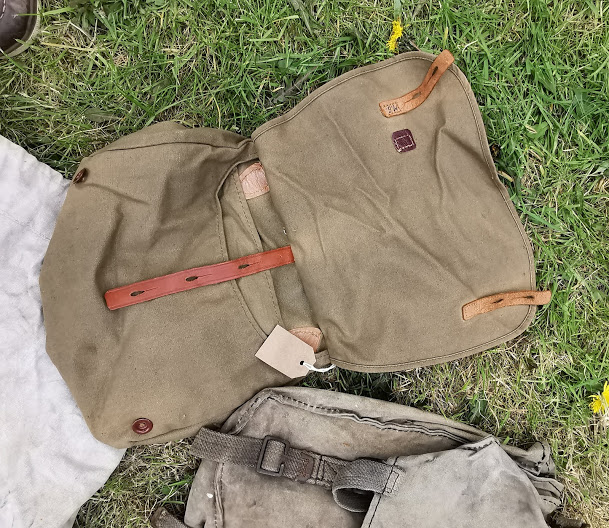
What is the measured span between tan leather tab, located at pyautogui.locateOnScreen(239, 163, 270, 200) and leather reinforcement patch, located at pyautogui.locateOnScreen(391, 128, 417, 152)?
0.47 metres

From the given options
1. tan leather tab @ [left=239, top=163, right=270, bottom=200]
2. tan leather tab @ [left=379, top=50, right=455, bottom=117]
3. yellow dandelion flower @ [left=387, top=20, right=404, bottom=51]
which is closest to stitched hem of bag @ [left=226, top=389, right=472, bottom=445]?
tan leather tab @ [left=239, top=163, right=270, bottom=200]

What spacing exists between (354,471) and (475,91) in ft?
4.89

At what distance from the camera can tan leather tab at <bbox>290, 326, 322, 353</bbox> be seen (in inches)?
74.0

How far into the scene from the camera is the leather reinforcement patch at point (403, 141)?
1.80 meters

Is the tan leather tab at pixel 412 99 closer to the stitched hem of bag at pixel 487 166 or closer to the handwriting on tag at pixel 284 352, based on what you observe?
the stitched hem of bag at pixel 487 166

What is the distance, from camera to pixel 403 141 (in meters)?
1.80

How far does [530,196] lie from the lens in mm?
2102

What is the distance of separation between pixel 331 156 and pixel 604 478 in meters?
1.68

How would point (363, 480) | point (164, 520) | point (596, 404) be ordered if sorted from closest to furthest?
point (363, 480)
point (164, 520)
point (596, 404)

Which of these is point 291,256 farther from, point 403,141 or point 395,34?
point 395,34

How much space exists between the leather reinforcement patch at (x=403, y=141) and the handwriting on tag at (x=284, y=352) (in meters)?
0.74

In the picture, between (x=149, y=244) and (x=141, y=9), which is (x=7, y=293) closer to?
(x=149, y=244)

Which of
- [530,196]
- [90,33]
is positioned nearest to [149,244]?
[90,33]

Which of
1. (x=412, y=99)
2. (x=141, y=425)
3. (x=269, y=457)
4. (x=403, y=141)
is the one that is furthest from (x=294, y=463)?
(x=412, y=99)
